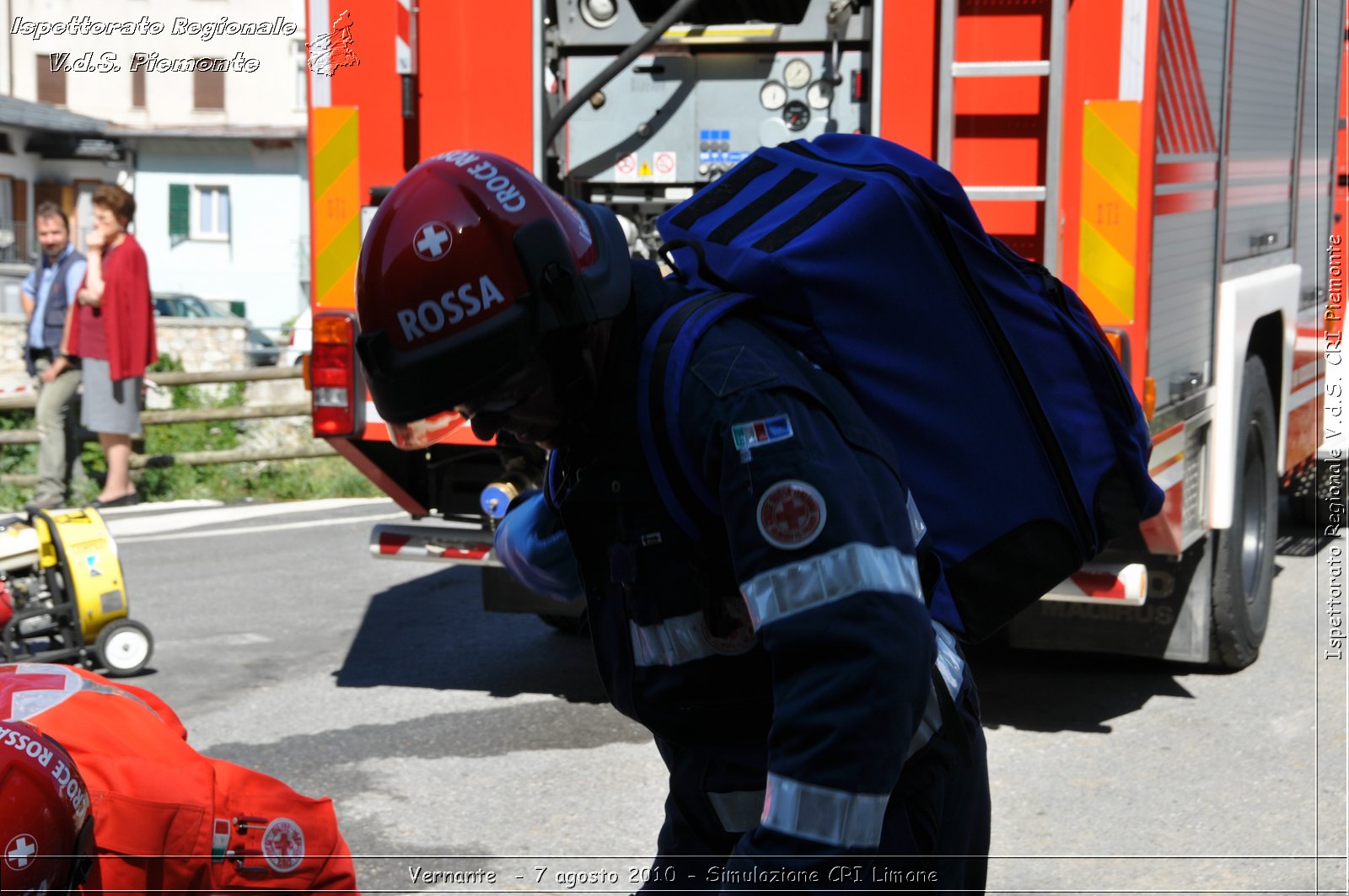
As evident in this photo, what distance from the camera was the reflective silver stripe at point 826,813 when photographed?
1470mm

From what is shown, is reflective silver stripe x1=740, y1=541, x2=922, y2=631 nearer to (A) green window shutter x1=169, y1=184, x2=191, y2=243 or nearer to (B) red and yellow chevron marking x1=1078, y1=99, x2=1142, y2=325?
(B) red and yellow chevron marking x1=1078, y1=99, x2=1142, y2=325

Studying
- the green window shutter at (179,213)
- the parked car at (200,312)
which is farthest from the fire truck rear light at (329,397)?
the green window shutter at (179,213)

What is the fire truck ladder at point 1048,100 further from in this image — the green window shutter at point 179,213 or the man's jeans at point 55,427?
the green window shutter at point 179,213

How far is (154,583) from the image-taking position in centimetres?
774

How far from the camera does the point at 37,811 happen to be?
2.18 metres

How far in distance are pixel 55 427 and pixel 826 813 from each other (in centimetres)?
938

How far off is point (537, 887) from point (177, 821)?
1.52 m

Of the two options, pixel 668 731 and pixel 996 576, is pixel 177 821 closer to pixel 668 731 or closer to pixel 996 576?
pixel 668 731

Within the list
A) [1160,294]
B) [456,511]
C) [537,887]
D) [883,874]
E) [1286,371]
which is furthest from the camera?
[1286,371]

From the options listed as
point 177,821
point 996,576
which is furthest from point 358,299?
point 177,821

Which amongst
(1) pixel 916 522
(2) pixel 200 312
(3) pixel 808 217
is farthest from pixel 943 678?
(2) pixel 200 312

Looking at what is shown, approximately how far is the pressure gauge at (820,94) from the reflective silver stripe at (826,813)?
4.43m

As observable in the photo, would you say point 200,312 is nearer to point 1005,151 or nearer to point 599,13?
point 599,13

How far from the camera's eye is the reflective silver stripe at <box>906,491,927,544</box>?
175cm
